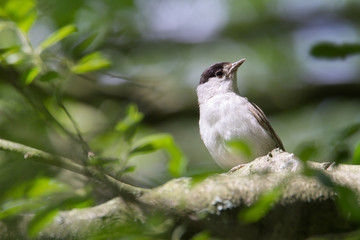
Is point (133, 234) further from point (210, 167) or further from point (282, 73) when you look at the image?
point (282, 73)

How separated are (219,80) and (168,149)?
12.7ft

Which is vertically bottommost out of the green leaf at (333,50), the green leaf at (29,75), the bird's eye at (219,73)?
the green leaf at (333,50)

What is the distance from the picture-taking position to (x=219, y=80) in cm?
680

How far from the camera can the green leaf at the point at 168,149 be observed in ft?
9.33

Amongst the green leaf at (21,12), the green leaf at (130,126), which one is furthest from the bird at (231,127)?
the green leaf at (21,12)

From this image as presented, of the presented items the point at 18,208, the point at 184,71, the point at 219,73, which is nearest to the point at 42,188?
the point at 18,208

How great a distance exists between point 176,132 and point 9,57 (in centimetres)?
538

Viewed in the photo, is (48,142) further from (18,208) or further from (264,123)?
(264,123)

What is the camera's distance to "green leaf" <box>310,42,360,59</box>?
1685 millimetres

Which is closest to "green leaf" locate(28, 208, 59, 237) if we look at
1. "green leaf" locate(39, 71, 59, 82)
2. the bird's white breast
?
"green leaf" locate(39, 71, 59, 82)

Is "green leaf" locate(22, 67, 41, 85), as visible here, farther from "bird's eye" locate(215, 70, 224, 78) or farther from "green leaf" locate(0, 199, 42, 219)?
"bird's eye" locate(215, 70, 224, 78)

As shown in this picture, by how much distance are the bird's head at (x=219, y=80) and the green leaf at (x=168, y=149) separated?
3.44 metres

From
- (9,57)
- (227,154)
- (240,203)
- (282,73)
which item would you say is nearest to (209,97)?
(227,154)

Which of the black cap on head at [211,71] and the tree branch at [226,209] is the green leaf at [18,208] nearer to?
the tree branch at [226,209]
